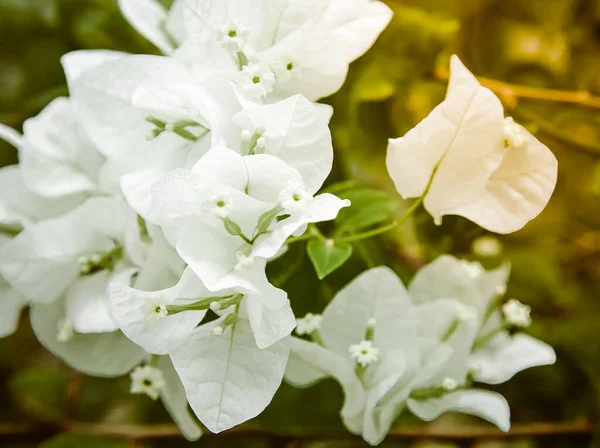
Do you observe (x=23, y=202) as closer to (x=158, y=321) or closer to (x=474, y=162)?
(x=158, y=321)

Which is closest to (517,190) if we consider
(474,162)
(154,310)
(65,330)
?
(474,162)

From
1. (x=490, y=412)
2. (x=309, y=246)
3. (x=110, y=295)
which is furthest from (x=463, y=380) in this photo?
(x=110, y=295)

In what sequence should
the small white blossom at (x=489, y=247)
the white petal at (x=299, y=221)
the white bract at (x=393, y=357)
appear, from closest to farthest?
the white petal at (x=299, y=221)
the white bract at (x=393, y=357)
the small white blossom at (x=489, y=247)

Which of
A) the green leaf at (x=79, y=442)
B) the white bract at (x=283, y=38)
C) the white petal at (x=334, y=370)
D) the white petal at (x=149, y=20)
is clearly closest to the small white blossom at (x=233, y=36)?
the white bract at (x=283, y=38)

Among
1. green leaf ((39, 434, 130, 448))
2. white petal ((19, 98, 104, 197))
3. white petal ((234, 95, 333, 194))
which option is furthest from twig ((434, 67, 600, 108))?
green leaf ((39, 434, 130, 448))

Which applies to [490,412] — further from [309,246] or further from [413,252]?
[413,252]

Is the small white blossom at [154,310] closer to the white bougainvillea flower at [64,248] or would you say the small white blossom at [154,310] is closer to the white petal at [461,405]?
the white bougainvillea flower at [64,248]

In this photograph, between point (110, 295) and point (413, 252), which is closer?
point (110, 295)
